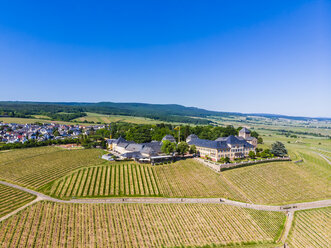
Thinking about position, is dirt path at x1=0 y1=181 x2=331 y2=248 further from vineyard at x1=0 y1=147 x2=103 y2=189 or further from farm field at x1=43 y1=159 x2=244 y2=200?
vineyard at x1=0 y1=147 x2=103 y2=189

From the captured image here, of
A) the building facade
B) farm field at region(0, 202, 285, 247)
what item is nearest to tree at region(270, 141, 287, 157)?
the building facade

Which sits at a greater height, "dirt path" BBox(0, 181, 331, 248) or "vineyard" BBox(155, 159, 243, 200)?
"vineyard" BBox(155, 159, 243, 200)

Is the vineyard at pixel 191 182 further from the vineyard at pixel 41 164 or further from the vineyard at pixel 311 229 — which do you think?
the vineyard at pixel 41 164

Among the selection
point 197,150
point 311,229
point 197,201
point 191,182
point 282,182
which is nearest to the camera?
point 311,229

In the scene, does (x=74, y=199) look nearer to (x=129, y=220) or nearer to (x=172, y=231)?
(x=129, y=220)

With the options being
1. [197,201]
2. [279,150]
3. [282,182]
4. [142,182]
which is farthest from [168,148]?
[279,150]

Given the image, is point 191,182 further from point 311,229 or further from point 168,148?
point 311,229
